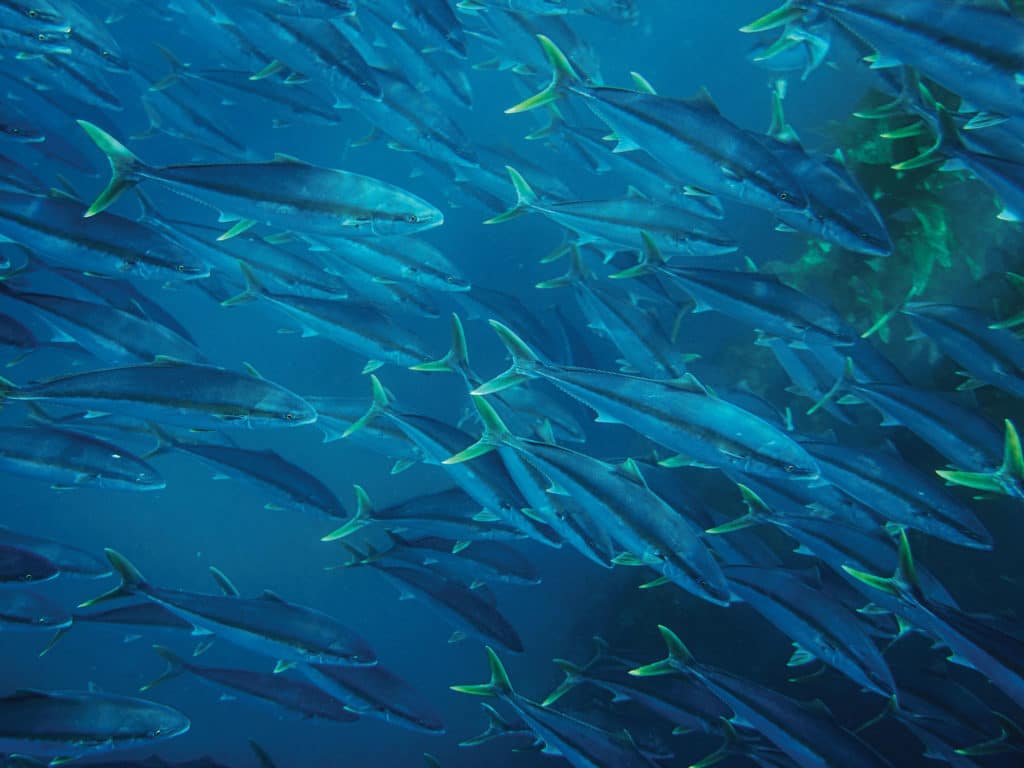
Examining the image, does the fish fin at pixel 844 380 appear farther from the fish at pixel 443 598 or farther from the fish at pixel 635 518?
the fish at pixel 443 598

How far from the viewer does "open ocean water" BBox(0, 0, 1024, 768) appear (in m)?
2.95

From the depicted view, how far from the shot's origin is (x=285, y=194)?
3.12 metres

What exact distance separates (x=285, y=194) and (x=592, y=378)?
1.89m

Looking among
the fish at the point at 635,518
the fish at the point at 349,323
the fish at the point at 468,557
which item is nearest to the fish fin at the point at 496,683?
the fish at the point at 468,557

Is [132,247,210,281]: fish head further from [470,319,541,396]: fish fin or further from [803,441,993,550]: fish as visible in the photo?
[803,441,993,550]: fish

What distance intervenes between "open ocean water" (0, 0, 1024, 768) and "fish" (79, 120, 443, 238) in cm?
2

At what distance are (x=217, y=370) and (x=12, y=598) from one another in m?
1.88

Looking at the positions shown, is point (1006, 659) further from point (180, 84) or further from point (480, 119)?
point (480, 119)

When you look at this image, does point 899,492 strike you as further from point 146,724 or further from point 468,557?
point 146,724

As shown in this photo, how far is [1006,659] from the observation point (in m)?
2.44

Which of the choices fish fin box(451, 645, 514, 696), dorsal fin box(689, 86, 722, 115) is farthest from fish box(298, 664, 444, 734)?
dorsal fin box(689, 86, 722, 115)

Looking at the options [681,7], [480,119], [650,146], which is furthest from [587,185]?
[650,146]

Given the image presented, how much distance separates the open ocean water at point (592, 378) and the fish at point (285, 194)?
0.05ft

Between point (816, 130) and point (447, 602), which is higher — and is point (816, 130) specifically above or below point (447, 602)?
above
